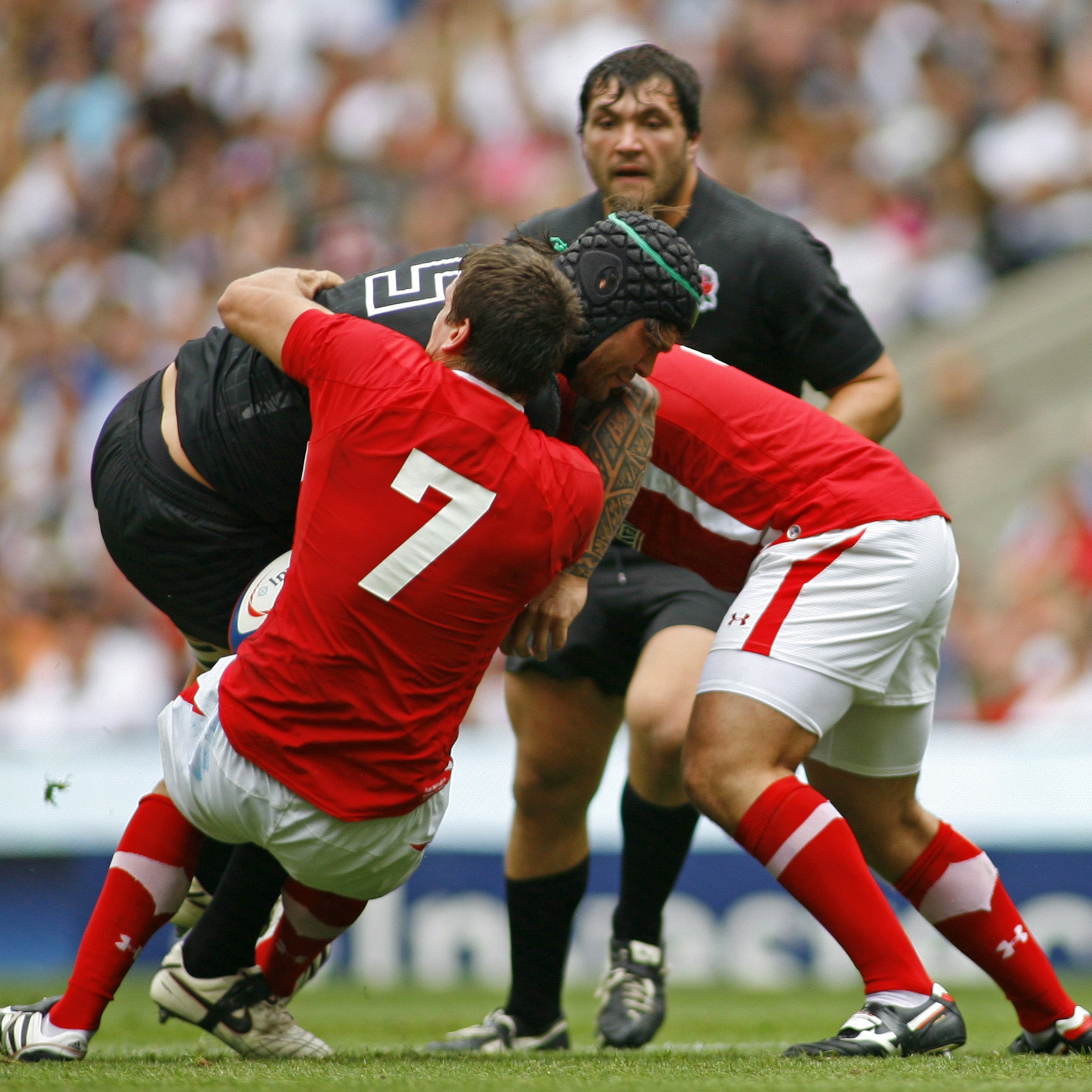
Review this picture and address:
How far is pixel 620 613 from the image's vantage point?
417 centimetres

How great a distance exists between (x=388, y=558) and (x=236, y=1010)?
3.73 ft

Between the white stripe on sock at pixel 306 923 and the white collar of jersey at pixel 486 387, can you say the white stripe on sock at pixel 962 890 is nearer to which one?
the white stripe on sock at pixel 306 923

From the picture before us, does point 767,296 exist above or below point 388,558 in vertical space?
above

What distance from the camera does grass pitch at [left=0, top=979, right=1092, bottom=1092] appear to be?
2674 mm

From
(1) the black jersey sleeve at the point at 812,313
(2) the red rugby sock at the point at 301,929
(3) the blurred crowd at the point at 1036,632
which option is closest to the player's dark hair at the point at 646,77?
(1) the black jersey sleeve at the point at 812,313

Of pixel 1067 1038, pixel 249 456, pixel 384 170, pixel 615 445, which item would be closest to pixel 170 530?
pixel 249 456

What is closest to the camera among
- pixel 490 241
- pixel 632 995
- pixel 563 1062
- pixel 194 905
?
pixel 563 1062

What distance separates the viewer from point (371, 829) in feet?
10.1

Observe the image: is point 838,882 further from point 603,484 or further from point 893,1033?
point 603,484

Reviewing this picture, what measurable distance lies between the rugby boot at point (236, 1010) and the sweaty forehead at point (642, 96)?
2313 millimetres

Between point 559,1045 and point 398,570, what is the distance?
1708mm

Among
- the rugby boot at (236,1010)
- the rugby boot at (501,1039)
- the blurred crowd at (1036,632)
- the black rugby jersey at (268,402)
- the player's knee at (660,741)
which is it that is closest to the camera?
the black rugby jersey at (268,402)

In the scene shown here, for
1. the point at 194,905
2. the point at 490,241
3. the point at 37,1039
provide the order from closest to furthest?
the point at 37,1039
the point at 194,905
the point at 490,241

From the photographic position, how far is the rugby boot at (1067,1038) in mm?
3352
